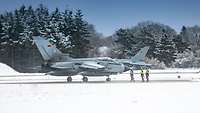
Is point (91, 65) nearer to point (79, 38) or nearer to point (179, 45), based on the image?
point (79, 38)

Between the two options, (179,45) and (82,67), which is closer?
(82,67)

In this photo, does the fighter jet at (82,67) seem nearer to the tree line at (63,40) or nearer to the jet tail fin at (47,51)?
the jet tail fin at (47,51)

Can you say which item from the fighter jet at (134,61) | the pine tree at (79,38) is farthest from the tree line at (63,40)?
the fighter jet at (134,61)

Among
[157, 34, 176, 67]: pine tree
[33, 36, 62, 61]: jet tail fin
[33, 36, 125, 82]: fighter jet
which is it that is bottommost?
[33, 36, 125, 82]: fighter jet

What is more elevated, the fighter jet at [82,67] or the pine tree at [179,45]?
the pine tree at [179,45]

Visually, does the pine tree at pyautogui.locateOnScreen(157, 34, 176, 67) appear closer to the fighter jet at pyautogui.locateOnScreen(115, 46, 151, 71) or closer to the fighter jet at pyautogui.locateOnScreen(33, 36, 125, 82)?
the fighter jet at pyautogui.locateOnScreen(115, 46, 151, 71)

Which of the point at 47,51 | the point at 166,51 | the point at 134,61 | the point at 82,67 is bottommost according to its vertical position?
the point at 82,67

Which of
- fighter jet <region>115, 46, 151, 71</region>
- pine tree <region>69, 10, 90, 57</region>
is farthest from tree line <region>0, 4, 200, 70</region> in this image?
fighter jet <region>115, 46, 151, 71</region>

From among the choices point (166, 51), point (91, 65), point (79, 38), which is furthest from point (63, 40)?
point (91, 65)

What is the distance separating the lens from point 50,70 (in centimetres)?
4231

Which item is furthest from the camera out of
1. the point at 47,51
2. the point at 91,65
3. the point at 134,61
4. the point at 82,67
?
the point at 134,61

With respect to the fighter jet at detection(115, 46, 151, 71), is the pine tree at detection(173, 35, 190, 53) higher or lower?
higher
